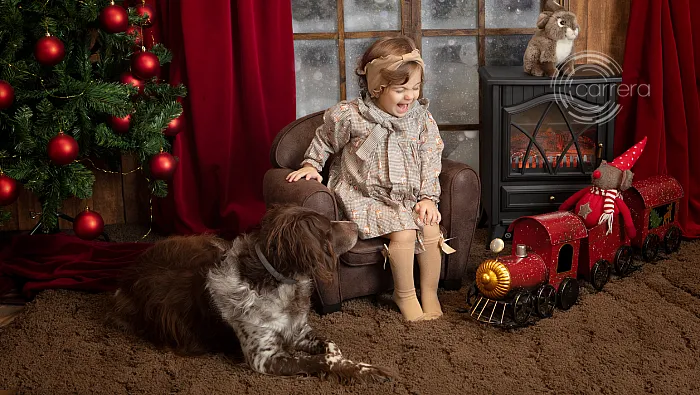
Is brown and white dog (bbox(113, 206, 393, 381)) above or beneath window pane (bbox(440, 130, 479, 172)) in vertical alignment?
beneath

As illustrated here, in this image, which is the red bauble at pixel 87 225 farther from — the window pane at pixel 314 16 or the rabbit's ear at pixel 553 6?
the rabbit's ear at pixel 553 6

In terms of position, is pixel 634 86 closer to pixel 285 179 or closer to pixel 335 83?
pixel 335 83

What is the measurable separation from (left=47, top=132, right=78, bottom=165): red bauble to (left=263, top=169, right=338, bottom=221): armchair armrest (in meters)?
0.90

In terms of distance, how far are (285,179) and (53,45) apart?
3.85ft

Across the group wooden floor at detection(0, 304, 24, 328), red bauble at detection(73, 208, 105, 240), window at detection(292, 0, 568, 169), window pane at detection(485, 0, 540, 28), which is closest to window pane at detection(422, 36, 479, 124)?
window at detection(292, 0, 568, 169)

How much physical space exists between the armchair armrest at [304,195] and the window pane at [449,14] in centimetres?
159

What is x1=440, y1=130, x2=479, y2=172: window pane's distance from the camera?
4285 millimetres

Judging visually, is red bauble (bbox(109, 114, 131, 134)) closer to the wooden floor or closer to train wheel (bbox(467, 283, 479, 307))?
the wooden floor

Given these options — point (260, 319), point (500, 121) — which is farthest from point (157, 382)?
point (500, 121)

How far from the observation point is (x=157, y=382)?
97.3 inches

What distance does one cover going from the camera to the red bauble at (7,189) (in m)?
3.11

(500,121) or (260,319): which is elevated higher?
(500,121)

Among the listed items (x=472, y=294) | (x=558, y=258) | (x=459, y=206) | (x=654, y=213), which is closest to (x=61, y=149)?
(x=459, y=206)

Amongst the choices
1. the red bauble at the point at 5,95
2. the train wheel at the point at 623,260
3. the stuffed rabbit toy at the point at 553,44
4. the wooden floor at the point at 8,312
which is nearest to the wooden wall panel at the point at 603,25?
the stuffed rabbit toy at the point at 553,44
